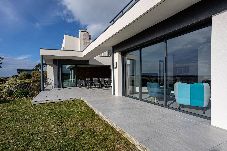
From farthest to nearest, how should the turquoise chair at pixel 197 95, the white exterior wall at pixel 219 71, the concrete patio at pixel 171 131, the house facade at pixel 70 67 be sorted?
the house facade at pixel 70 67 → the turquoise chair at pixel 197 95 → the white exterior wall at pixel 219 71 → the concrete patio at pixel 171 131

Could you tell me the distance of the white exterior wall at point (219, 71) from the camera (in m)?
4.81

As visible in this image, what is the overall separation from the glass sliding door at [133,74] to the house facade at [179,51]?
51 mm

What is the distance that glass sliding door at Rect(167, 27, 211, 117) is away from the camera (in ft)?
19.4

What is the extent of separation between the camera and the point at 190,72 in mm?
6543

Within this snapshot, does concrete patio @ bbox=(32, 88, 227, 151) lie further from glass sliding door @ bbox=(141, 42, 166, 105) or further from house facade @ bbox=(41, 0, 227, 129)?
glass sliding door @ bbox=(141, 42, 166, 105)

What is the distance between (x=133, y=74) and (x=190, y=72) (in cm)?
470

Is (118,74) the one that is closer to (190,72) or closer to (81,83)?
(190,72)

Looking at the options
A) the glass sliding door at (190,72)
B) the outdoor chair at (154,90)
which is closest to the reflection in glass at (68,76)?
the outdoor chair at (154,90)

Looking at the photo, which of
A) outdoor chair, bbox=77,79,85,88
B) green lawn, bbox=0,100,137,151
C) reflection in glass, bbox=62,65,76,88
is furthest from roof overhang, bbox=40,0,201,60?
reflection in glass, bbox=62,65,76,88

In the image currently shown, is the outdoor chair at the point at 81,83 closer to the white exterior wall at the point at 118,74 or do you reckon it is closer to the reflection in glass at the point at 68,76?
the reflection in glass at the point at 68,76

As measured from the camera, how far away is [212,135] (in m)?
4.39

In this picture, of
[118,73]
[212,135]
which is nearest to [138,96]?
[118,73]

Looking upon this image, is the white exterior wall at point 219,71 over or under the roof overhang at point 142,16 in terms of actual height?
under

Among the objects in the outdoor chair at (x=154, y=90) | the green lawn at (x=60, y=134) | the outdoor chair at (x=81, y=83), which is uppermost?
the outdoor chair at (x=154, y=90)
